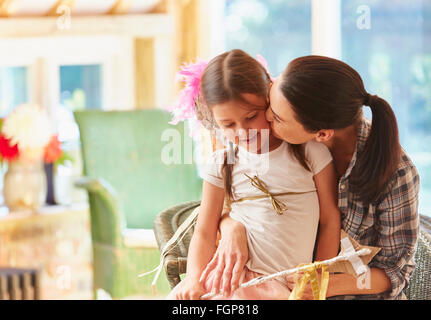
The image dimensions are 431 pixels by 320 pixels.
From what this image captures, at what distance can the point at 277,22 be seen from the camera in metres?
1.05

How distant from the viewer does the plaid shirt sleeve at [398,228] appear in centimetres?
76

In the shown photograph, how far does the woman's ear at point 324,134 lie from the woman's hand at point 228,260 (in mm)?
175

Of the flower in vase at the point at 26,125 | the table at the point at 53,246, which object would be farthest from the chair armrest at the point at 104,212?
the flower in vase at the point at 26,125

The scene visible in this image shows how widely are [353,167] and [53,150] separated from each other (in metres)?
1.10

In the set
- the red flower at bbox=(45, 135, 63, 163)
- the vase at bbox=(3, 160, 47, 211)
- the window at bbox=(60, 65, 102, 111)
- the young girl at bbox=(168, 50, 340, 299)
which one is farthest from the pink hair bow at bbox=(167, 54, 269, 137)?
the red flower at bbox=(45, 135, 63, 163)

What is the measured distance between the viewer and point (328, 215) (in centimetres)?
76

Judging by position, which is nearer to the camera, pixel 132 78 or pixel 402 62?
pixel 402 62

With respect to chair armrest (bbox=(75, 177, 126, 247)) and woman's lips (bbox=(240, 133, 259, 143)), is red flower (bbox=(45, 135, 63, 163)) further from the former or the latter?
woman's lips (bbox=(240, 133, 259, 143))

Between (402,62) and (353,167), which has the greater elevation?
(402,62)

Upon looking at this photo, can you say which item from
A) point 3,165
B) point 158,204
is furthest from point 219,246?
point 3,165

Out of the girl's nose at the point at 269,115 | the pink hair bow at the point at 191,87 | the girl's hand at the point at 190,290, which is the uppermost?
the pink hair bow at the point at 191,87

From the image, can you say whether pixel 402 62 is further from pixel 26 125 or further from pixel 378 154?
pixel 26 125

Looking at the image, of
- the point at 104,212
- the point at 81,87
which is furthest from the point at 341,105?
the point at 81,87

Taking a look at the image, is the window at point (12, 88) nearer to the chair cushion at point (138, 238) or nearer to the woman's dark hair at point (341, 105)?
the chair cushion at point (138, 238)
